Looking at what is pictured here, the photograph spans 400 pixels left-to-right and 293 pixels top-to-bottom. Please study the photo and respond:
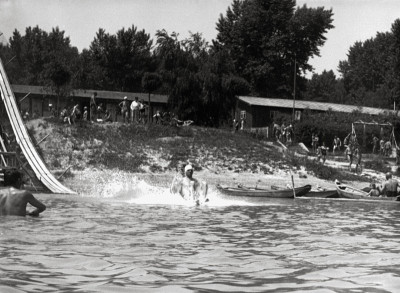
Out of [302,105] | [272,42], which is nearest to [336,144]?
[302,105]

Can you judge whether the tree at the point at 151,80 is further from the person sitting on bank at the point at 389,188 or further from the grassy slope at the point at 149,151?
the person sitting on bank at the point at 389,188

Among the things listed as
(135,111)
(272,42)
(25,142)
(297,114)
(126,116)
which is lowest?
(25,142)

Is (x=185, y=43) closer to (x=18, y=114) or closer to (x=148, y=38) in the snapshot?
(x=18, y=114)

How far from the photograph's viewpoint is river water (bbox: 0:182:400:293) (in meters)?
9.55

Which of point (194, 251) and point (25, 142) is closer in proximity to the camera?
point (194, 251)

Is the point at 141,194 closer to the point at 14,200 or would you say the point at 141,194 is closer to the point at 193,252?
the point at 14,200

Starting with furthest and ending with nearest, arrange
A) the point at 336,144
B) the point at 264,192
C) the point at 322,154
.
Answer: the point at 336,144
the point at 322,154
the point at 264,192

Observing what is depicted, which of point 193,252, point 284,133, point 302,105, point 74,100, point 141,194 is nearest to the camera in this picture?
Result: point 193,252

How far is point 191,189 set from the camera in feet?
80.0

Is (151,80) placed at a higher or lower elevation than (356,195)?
higher

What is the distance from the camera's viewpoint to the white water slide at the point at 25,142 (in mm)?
31859

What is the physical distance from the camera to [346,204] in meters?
30.0

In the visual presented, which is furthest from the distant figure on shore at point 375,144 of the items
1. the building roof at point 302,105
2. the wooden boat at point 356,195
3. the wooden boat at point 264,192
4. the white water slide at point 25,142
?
the white water slide at point 25,142

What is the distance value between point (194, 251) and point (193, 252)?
13cm
